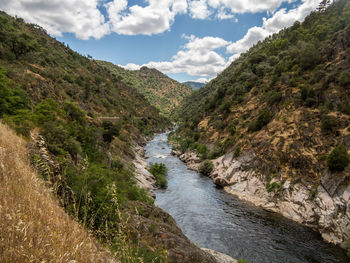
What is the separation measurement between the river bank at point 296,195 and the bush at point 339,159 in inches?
38.7

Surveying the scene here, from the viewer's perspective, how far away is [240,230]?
17125 mm

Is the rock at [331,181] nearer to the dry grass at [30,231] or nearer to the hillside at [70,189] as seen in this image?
the hillside at [70,189]

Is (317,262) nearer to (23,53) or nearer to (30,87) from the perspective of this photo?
(30,87)

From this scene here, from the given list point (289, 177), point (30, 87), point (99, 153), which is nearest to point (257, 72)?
point (289, 177)

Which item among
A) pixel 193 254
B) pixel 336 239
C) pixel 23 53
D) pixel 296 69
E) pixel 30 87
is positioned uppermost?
pixel 296 69

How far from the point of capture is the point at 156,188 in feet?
84.0

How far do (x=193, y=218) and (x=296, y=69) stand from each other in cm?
2943

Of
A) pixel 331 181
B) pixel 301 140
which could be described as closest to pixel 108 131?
pixel 301 140

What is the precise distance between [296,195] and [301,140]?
672 cm

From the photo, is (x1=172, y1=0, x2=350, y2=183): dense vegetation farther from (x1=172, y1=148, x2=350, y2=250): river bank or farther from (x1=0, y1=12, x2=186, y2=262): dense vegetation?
(x1=0, y1=12, x2=186, y2=262): dense vegetation

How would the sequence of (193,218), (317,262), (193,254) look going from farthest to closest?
(193,218), (317,262), (193,254)

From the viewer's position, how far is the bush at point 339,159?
17.4 meters

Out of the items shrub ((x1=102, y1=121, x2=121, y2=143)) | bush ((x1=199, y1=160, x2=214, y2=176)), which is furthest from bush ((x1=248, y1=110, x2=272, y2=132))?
shrub ((x1=102, y1=121, x2=121, y2=143))

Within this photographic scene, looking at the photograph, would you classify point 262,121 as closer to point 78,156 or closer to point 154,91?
point 78,156
